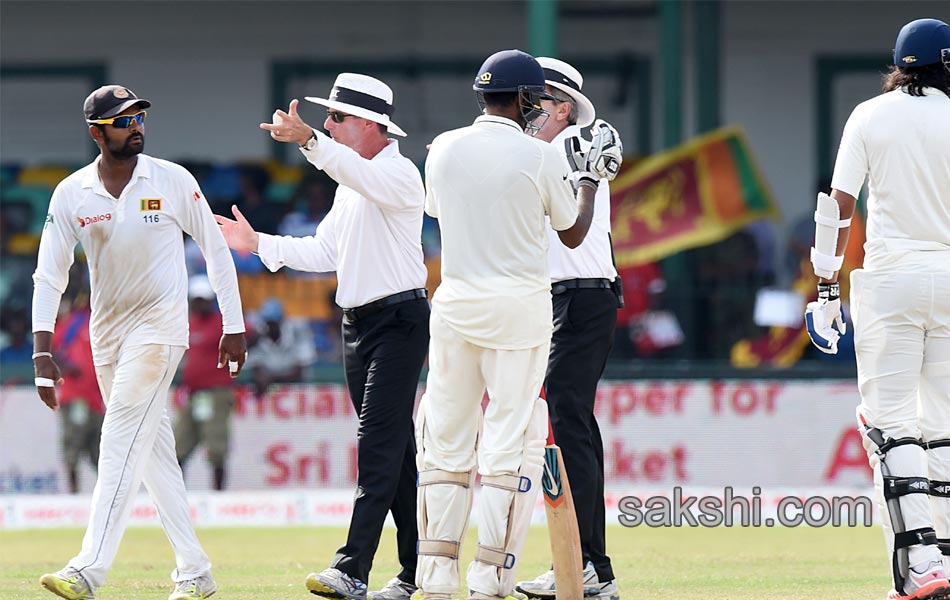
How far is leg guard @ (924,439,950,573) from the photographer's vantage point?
6.55m

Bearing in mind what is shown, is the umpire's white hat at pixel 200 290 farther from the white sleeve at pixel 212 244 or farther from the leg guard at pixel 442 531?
the leg guard at pixel 442 531

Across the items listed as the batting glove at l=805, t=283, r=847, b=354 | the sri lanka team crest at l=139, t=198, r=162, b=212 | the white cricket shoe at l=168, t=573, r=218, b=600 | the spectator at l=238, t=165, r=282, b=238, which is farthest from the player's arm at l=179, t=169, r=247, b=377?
the spectator at l=238, t=165, r=282, b=238

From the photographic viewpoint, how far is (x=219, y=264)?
696 cm

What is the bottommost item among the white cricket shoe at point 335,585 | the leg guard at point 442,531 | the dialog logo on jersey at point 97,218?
the white cricket shoe at point 335,585

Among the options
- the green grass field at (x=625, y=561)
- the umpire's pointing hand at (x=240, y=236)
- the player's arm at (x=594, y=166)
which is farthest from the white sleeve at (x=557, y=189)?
the green grass field at (x=625, y=561)

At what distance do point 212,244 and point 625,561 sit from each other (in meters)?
3.32

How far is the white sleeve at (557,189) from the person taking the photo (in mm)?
6113

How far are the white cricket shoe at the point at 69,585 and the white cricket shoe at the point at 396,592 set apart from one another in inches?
46.6

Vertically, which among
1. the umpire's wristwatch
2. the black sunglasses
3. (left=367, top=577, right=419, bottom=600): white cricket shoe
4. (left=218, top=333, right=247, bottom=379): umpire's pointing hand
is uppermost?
the black sunglasses

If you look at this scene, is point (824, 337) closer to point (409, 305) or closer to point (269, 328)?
point (409, 305)

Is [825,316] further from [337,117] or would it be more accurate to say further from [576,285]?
[337,117]

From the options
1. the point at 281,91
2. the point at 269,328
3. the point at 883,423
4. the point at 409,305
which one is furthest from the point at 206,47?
the point at 883,423

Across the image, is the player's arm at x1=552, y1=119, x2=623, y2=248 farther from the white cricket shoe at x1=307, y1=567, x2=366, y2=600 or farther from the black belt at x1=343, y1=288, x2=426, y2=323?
the white cricket shoe at x1=307, y1=567, x2=366, y2=600

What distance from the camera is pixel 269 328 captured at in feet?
47.5
